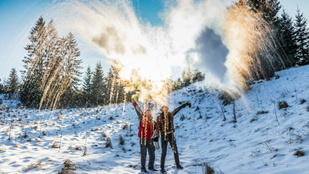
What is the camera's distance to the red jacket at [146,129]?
4.80m

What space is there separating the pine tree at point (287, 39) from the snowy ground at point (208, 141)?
33.5ft

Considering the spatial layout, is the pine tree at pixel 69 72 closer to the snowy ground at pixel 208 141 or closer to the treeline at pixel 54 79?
the treeline at pixel 54 79

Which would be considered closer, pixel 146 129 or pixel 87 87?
pixel 146 129

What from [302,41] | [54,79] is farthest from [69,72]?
[302,41]

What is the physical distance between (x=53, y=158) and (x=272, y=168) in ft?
20.6

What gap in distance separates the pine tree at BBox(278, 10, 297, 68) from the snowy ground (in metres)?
10.2

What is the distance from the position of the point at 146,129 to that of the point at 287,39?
2412 centimetres

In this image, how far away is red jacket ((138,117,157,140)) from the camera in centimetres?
480

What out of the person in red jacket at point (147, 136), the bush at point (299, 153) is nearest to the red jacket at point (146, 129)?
the person in red jacket at point (147, 136)

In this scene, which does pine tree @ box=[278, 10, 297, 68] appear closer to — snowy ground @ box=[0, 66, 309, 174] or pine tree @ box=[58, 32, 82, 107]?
snowy ground @ box=[0, 66, 309, 174]

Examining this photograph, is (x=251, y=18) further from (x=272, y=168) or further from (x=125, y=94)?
(x=125, y=94)

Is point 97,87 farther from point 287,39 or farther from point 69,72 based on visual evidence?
point 287,39

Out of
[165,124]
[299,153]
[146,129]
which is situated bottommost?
[299,153]

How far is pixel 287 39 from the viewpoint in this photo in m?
18.9
